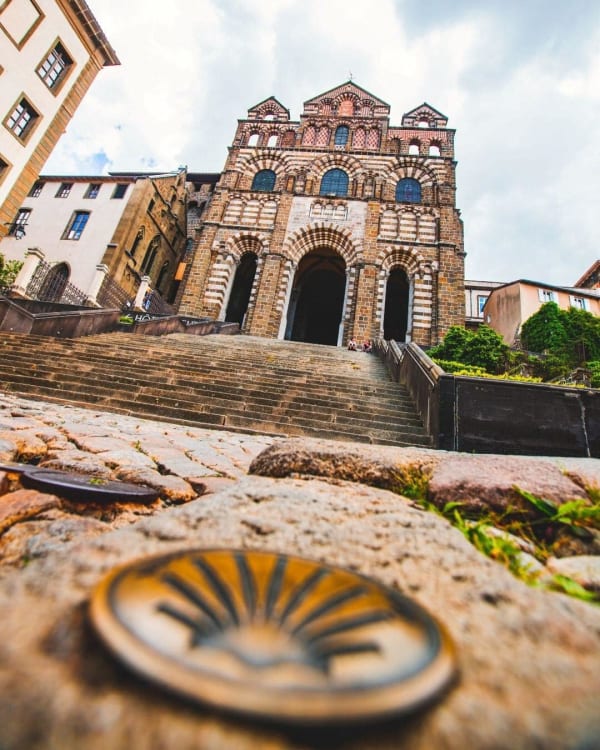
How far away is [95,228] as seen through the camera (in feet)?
65.3

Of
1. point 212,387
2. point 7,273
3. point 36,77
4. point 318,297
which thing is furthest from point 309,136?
point 212,387

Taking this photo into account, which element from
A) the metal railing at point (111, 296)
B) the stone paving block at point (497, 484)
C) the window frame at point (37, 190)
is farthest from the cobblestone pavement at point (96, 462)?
the window frame at point (37, 190)

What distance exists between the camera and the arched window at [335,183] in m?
21.1

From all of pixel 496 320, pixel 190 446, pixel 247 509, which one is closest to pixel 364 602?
pixel 247 509

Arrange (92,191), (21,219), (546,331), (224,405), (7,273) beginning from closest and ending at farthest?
(224,405), (7,273), (546,331), (21,219), (92,191)

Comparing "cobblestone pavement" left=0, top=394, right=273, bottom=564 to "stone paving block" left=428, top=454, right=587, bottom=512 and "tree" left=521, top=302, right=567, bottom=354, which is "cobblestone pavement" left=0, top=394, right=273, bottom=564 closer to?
"stone paving block" left=428, top=454, right=587, bottom=512

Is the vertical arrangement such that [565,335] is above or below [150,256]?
below

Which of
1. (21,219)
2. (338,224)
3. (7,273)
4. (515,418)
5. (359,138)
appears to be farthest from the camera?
(359,138)

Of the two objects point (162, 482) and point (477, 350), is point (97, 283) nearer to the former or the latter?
point (477, 350)

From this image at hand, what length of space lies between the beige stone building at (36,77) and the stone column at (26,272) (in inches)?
86.8

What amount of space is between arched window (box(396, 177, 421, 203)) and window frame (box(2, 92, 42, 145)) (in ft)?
58.7

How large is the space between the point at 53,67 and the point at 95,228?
23.0 ft

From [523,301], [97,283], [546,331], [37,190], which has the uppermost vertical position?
[37,190]

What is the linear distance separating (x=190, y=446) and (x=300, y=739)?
349 centimetres
